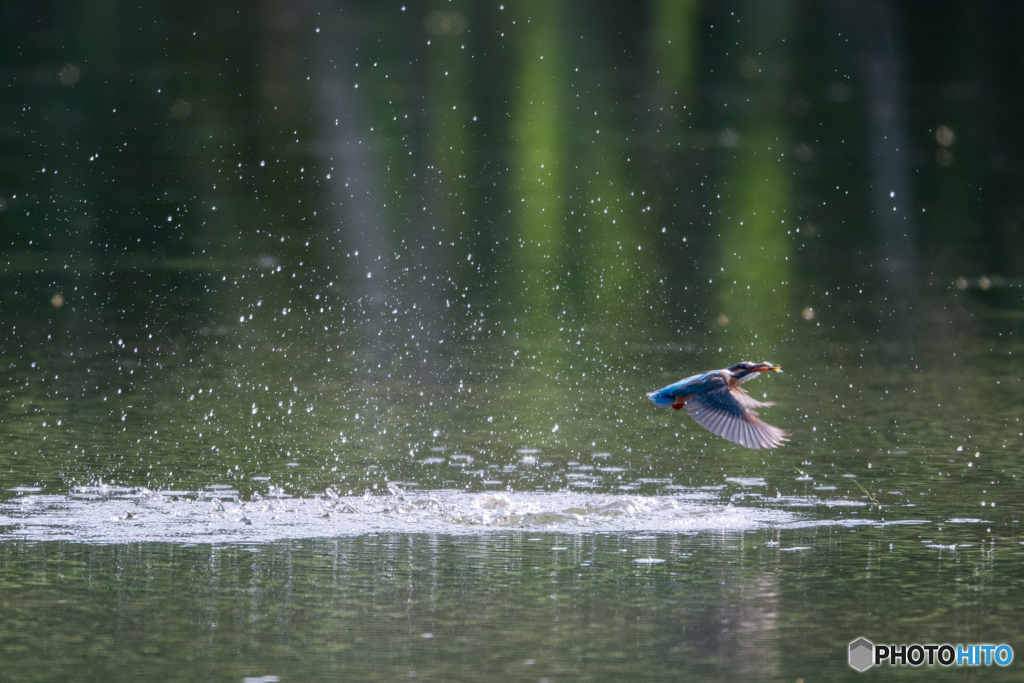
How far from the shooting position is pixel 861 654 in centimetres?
587

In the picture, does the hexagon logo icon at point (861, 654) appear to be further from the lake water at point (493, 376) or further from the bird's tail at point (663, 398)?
the bird's tail at point (663, 398)

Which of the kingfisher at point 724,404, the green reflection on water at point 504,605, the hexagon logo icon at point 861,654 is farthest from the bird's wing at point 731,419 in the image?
the hexagon logo icon at point 861,654

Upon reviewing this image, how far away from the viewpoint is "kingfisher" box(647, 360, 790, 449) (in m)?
8.09

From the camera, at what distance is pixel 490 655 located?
18.8 feet

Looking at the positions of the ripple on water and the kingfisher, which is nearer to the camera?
the ripple on water

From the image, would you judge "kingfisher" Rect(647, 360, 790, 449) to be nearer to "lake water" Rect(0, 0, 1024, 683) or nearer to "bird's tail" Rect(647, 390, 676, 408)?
"bird's tail" Rect(647, 390, 676, 408)

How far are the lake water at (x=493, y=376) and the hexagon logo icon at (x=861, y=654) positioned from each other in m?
0.07

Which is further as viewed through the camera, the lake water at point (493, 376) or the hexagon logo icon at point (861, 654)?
the lake water at point (493, 376)

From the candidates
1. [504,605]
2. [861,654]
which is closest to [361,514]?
[504,605]

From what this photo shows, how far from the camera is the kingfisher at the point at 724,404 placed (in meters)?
8.09

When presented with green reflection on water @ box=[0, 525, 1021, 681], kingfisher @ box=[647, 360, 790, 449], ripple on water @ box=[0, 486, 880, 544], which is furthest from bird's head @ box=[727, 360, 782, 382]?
green reflection on water @ box=[0, 525, 1021, 681]

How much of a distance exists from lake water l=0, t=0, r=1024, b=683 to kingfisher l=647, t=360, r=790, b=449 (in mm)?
333

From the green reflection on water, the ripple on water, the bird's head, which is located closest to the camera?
the green reflection on water

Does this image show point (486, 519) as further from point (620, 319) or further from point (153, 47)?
point (153, 47)
